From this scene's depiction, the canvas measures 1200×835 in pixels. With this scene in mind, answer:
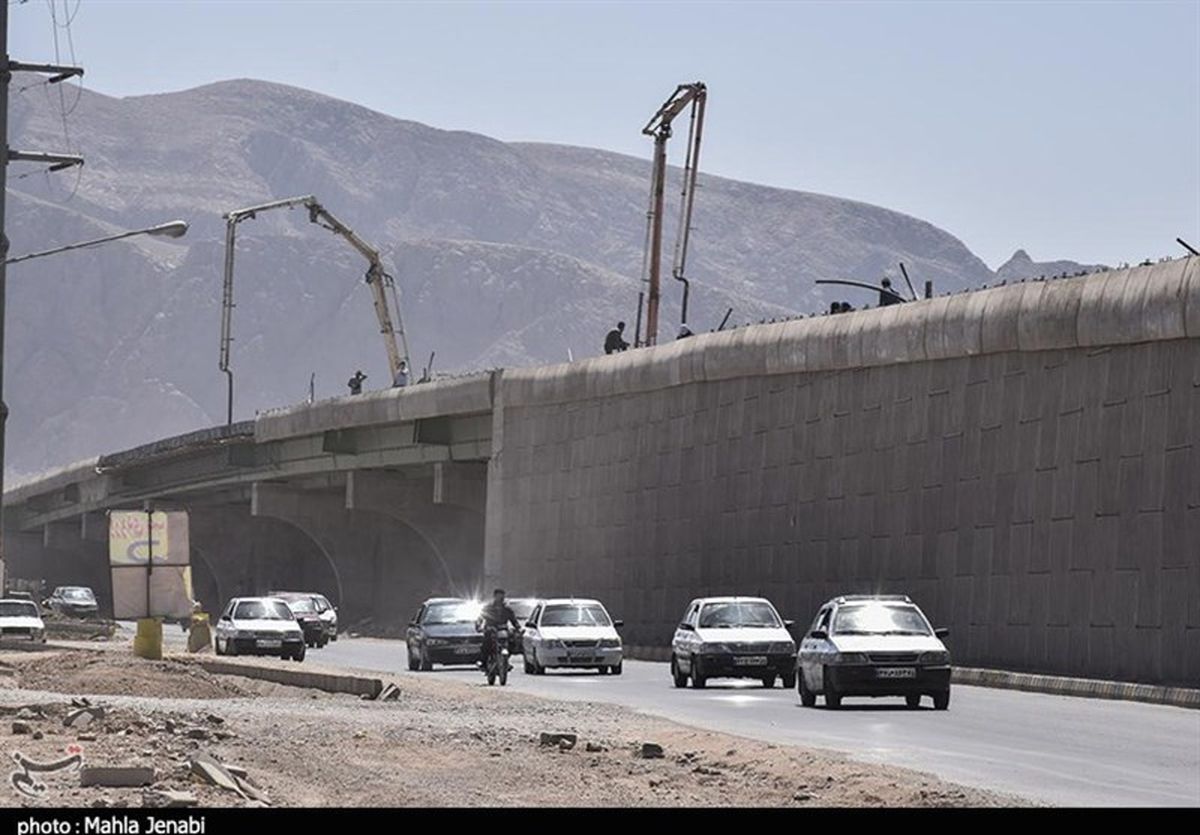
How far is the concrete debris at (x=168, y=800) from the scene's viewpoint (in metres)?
12.9

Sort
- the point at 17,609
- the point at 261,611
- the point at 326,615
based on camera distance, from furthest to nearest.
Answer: the point at 326,615 → the point at 17,609 → the point at 261,611

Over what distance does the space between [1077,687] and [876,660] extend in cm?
713

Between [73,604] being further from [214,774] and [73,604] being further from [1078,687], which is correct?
[214,774]

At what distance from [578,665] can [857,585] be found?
8368 millimetres

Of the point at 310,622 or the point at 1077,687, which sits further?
the point at 310,622

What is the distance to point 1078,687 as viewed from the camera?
3712 centimetres

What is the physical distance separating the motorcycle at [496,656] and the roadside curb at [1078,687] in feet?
22.5

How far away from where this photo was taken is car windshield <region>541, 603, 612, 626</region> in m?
46.5

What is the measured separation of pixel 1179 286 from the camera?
1495 inches

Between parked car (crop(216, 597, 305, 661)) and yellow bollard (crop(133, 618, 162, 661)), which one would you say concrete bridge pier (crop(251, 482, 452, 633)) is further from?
yellow bollard (crop(133, 618, 162, 661))

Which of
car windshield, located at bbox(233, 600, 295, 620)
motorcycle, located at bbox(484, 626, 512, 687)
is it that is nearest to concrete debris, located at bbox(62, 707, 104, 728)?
motorcycle, located at bbox(484, 626, 512, 687)

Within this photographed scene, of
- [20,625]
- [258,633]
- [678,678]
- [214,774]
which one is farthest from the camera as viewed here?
[20,625]

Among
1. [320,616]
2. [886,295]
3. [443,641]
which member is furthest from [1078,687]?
[320,616]

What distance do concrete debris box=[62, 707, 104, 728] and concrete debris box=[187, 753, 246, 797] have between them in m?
5.08
